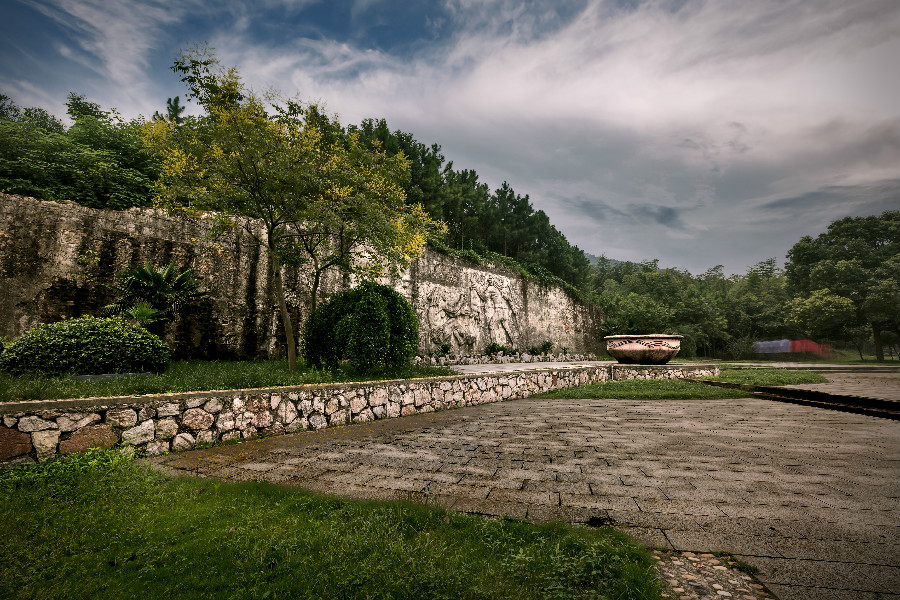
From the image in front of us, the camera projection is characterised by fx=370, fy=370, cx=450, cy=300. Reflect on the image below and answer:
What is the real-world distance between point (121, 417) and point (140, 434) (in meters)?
0.27

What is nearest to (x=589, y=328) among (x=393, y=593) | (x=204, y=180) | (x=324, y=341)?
(x=324, y=341)

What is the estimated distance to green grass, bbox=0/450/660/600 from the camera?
1.60 metres

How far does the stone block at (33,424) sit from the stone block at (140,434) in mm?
582

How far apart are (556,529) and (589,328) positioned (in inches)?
980

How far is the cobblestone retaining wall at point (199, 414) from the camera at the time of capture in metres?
3.46

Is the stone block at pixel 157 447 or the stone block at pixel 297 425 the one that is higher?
the stone block at pixel 157 447

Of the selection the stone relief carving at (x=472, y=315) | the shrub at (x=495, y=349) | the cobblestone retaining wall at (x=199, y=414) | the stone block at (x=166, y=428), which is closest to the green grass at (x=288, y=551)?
the cobblestone retaining wall at (x=199, y=414)

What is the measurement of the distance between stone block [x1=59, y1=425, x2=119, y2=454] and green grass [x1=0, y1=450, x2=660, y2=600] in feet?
3.63

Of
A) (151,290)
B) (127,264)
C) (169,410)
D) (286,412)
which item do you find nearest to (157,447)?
(169,410)

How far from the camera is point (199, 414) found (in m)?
4.50

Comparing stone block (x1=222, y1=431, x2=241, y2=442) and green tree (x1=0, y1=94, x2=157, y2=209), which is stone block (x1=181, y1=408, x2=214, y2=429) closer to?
stone block (x1=222, y1=431, x2=241, y2=442)

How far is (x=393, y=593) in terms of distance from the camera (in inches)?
60.9

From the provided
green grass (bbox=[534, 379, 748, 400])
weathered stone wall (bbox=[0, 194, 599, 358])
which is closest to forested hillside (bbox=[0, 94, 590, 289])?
weathered stone wall (bbox=[0, 194, 599, 358])

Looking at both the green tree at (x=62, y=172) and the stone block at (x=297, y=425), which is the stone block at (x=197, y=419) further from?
the green tree at (x=62, y=172)
